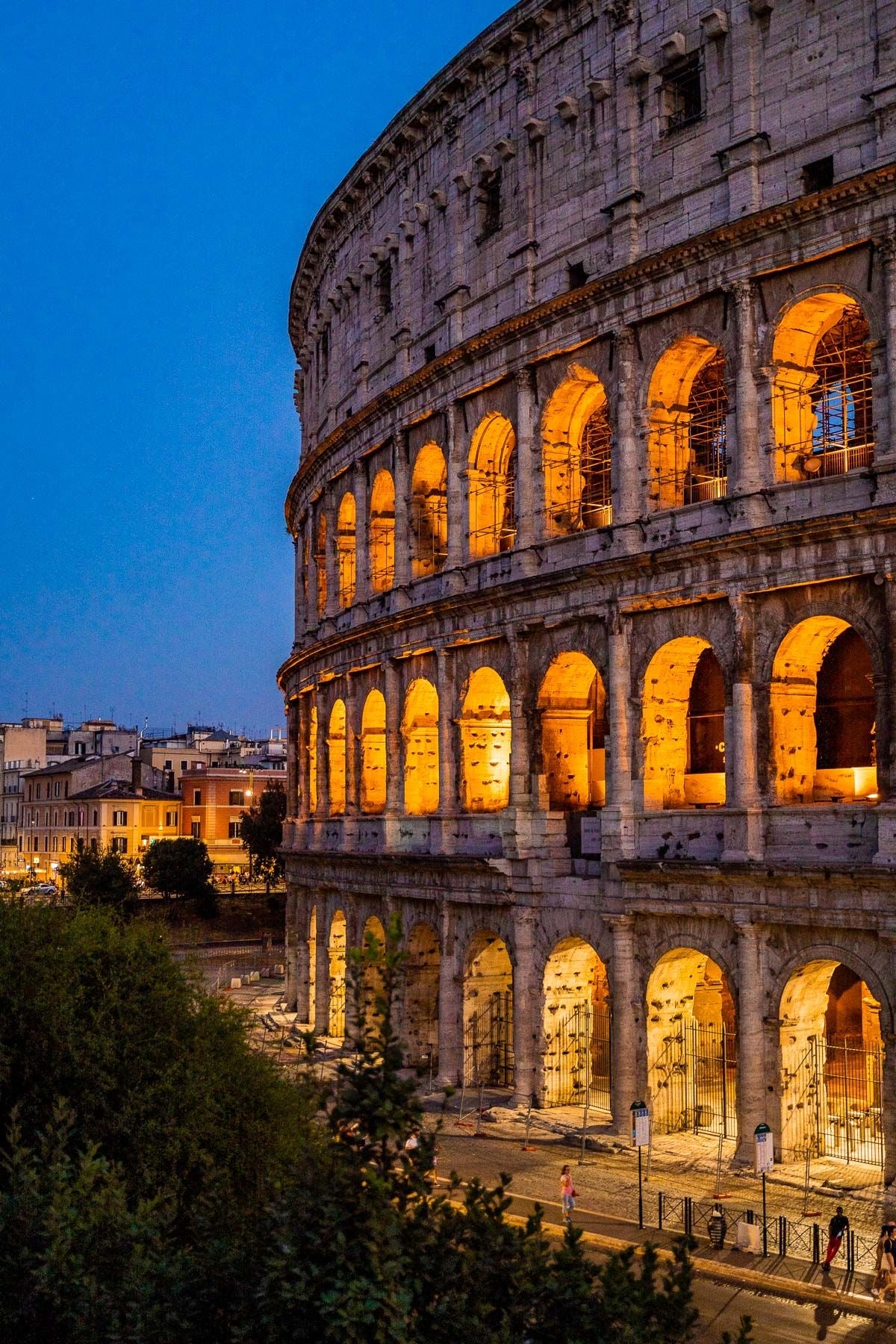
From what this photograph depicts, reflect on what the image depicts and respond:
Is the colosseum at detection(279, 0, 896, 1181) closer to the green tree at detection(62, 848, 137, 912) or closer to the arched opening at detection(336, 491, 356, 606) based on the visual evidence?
the arched opening at detection(336, 491, 356, 606)

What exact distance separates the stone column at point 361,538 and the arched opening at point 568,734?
921cm

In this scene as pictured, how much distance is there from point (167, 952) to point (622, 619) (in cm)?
1249

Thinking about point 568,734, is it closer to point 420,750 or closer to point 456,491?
point 420,750

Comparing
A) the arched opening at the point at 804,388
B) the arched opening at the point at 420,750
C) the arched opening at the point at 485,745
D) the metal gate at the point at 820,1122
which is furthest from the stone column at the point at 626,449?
the metal gate at the point at 820,1122

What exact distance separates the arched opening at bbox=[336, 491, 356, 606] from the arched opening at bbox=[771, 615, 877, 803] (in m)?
17.2

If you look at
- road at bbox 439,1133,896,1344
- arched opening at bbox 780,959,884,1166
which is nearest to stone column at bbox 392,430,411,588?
arched opening at bbox 780,959,884,1166

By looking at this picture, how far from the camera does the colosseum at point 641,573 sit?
24.9 metres

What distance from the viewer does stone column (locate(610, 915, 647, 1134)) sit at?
27562 mm

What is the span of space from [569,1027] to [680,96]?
19.2 metres

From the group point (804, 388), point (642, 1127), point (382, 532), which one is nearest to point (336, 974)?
point (382, 532)

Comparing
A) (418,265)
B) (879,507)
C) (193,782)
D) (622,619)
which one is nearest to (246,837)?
(193,782)

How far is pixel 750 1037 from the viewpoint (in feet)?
82.4

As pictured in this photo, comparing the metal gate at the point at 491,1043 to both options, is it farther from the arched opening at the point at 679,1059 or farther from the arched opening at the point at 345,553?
the arched opening at the point at 345,553

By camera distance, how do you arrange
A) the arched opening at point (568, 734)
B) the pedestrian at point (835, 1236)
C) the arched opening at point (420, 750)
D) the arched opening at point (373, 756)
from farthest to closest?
the arched opening at point (373, 756)
the arched opening at point (420, 750)
the arched opening at point (568, 734)
the pedestrian at point (835, 1236)
